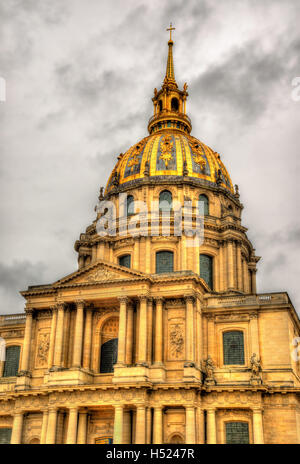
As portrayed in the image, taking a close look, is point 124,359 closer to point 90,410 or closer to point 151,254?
point 90,410

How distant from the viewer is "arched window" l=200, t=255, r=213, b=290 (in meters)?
57.8

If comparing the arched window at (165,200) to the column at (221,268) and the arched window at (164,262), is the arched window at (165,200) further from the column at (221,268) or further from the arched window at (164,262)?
the column at (221,268)

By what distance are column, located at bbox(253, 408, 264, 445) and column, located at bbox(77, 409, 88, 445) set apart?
Result: 1284cm

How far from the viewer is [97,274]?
49.2 m

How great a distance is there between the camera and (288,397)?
4419 centimetres

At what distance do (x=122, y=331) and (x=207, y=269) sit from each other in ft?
49.7

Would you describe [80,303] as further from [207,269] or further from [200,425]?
[207,269]

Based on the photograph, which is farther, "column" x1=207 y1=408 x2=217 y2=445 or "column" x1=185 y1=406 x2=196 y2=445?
"column" x1=207 y1=408 x2=217 y2=445

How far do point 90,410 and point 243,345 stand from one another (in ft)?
42.7

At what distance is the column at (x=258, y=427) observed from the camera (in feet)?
140

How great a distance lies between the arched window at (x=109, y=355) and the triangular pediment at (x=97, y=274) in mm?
5489

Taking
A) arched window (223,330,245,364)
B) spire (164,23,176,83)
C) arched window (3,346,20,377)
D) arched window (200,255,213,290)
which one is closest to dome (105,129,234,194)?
arched window (200,255,213,290)

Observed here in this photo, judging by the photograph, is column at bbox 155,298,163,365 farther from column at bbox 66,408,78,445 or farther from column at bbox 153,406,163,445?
column at bbox 66,408,78,445
